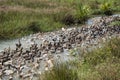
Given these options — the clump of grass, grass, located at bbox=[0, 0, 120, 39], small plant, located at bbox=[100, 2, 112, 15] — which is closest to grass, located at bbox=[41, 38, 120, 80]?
the clump of grass

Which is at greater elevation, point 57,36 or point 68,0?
point 68,0

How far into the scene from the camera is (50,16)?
23234 millimetres

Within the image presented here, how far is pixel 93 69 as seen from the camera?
9828mm

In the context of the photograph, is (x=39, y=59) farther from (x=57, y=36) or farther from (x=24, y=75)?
(x=57, y=36)

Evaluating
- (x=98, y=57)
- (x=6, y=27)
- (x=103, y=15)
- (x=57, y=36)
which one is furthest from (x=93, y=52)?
(x=103, y=15)

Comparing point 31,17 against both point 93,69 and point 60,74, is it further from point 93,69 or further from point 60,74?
point 60,74

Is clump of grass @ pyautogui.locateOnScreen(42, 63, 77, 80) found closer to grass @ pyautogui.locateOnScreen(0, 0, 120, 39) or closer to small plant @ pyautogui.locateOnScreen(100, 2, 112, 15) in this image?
grass @ pyautogui.locateOnScreen(0, 0, 120, 39)

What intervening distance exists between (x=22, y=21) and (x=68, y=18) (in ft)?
14.2

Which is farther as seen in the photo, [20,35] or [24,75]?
[20,35]

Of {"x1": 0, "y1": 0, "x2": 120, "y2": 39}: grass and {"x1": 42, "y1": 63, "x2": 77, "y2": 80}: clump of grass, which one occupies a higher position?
{"x1": 0, "y1": 0, "x2": 120, "y2": 39}: grass

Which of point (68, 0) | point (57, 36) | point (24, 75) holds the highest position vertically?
point (68, 0)

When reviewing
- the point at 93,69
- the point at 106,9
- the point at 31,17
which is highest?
the point at 106,9

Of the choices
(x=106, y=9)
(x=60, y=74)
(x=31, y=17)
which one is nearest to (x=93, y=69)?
(x=60, y=74)

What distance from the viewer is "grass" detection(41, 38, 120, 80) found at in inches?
328
